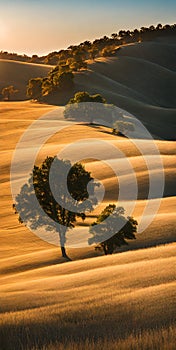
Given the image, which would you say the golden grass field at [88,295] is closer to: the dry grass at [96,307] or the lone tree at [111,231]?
the dry grass at [96,307]

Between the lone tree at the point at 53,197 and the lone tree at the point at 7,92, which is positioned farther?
the lone tree at the point at 7,92

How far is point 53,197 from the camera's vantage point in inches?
1761

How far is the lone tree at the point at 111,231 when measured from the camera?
39000mm

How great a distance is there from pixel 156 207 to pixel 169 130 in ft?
301

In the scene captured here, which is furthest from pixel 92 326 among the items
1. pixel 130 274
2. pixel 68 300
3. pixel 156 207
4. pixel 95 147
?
pixel 95 147

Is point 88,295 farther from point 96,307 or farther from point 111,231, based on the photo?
point 111,231

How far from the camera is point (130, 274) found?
70.3ft

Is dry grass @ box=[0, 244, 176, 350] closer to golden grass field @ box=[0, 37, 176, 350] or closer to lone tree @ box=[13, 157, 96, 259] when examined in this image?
golden grass field @ box=[0, 37, 176, 350]

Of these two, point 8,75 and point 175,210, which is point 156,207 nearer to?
point 175,210

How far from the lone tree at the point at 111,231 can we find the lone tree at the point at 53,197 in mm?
4030

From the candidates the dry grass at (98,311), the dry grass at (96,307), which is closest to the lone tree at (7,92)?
the dry grass at (96,307)

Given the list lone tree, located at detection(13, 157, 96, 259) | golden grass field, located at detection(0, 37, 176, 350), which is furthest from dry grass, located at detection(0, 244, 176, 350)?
lone tree, located at detection(13, 157, 96, 259)

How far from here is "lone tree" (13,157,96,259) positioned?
44812 mm

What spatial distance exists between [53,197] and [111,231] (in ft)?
21.9
